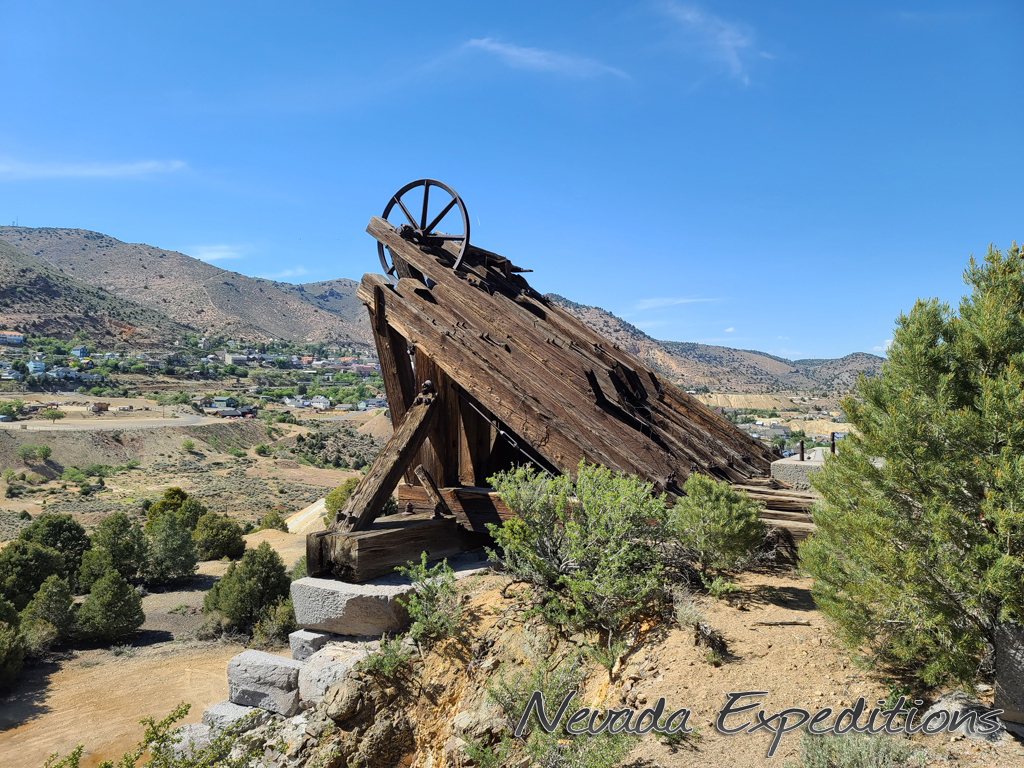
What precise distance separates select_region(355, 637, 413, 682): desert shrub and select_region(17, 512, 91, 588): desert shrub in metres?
17.0

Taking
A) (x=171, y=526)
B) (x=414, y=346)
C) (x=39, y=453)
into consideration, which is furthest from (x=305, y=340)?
(x=414, y=346)

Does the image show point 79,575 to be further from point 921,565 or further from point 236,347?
point 236,347

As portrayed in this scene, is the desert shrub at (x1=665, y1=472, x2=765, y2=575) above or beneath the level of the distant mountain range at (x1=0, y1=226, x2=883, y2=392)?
beneath

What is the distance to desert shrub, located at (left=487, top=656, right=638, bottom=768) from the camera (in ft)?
8.65

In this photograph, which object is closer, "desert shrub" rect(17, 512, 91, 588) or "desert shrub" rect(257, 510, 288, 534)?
"desert shrub" rect(17, 512, 91, 588)

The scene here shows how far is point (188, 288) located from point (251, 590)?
142m

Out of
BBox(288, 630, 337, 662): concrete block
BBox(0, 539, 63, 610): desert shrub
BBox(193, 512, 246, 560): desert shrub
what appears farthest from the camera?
BBox(193, 512, 246, 560): desert shrub

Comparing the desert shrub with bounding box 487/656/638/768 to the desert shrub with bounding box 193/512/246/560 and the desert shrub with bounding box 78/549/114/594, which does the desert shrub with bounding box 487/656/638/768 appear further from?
the desert shrub with bounding box 193/512/246/560

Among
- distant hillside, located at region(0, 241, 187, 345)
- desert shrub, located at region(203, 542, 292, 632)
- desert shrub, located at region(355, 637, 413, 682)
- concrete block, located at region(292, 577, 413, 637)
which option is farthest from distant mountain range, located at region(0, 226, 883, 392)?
desert shrub, located at region(355, 637, 413, 682)

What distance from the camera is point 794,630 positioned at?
349cm

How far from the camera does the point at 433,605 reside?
15.0ft

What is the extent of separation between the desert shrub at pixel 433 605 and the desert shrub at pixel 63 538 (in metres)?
17.1

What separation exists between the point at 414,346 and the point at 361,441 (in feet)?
177

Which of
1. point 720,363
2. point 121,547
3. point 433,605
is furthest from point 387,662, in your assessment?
point 720,363
